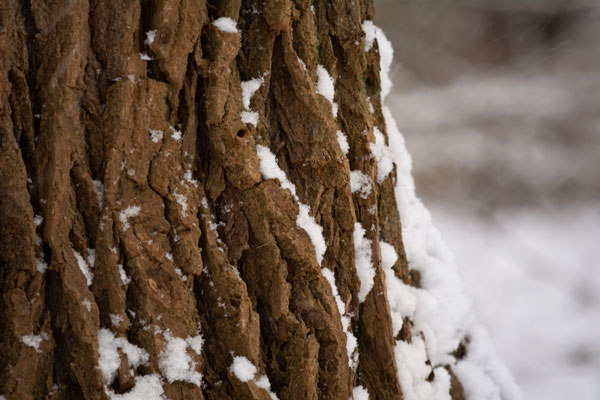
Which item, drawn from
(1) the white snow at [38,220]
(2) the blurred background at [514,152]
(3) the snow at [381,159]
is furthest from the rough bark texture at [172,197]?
(2) the blurred background at [514,152]

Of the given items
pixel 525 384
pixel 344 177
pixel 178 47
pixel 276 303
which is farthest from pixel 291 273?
pixel 525 384

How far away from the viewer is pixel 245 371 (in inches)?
23.2

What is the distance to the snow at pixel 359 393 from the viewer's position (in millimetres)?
710

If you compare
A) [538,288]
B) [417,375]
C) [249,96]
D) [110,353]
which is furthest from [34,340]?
[538,288]

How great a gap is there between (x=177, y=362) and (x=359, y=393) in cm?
31

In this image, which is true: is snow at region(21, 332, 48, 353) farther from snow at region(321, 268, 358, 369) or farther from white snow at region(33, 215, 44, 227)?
snow at region(321, 268, 358, 369)

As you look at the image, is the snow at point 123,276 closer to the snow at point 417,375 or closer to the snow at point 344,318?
the snow at point 344,318

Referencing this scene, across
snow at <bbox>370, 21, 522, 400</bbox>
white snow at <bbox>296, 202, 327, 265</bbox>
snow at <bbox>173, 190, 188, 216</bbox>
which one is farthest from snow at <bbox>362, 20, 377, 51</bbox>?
snow at <bbox>173, 190, 188, 216</bbox>

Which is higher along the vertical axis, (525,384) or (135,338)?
(525,384)

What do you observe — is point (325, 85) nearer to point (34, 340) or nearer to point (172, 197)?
point (172, 197)

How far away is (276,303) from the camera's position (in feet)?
2.04

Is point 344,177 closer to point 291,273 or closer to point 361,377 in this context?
point 291,273

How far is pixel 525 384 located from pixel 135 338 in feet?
3.76

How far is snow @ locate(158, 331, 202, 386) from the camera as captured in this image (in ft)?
1.84
